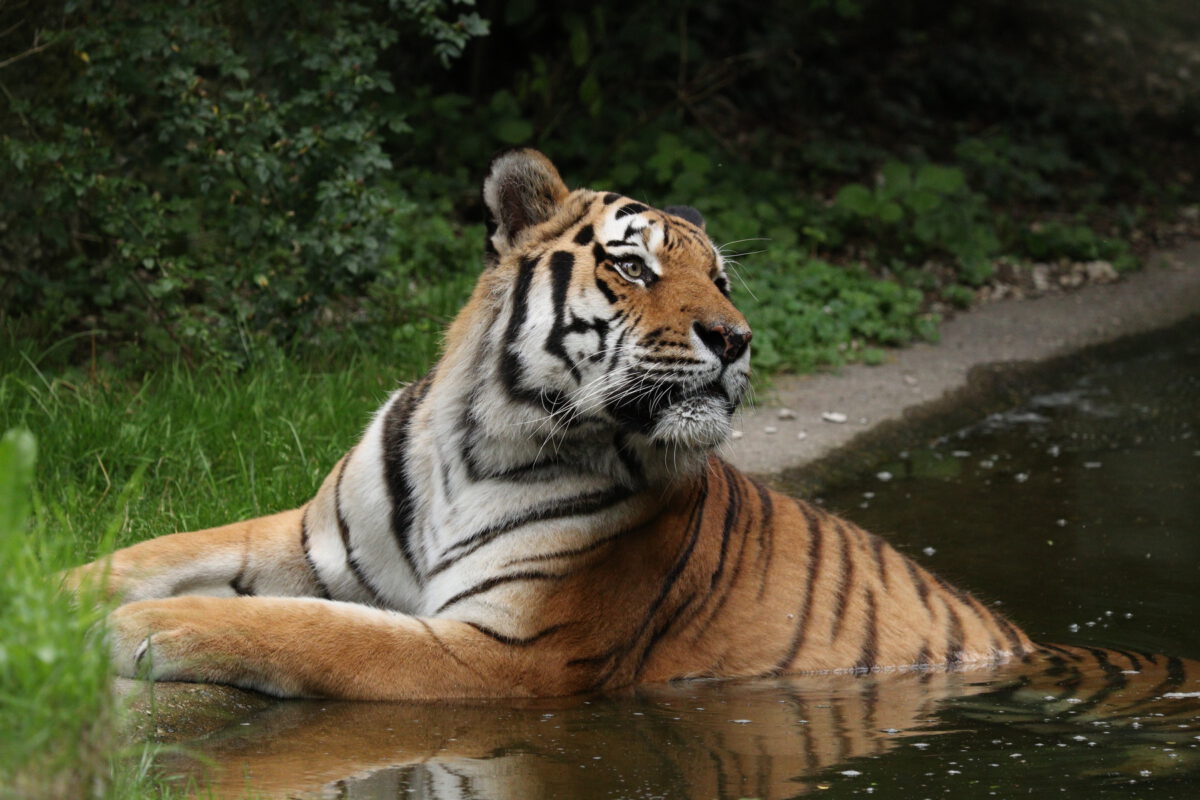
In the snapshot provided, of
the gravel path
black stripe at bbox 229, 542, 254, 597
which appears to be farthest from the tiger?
the gravel path

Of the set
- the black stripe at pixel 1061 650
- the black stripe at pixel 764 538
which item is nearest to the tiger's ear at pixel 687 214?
the black stripe at pixel 764 538

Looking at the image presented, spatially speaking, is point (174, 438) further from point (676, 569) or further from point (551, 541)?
point (676, 569)

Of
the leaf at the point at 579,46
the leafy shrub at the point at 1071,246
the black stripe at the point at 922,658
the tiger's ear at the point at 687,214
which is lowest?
the black stripe at the point at 922,658

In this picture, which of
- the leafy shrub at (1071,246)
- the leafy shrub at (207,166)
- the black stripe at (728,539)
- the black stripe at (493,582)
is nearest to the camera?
the black stripe at (493,582)

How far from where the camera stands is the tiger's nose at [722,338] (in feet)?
10.4

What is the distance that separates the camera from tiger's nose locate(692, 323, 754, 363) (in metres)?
3.16

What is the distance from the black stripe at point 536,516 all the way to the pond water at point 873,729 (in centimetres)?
36

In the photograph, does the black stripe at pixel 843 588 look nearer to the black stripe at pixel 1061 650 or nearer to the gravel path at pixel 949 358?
the black stripe at pixel 1061 650

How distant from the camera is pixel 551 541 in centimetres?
333

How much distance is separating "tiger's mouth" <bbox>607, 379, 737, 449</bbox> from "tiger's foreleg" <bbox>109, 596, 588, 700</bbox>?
0.55 meters

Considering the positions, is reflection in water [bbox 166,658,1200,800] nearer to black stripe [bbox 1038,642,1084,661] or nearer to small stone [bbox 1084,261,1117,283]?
black stripe [bbox 1038,642,1084,661]

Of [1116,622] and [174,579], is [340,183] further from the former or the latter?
[1116,622]

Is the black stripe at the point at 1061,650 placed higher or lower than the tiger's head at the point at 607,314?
lower

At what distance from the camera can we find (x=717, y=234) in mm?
8086
